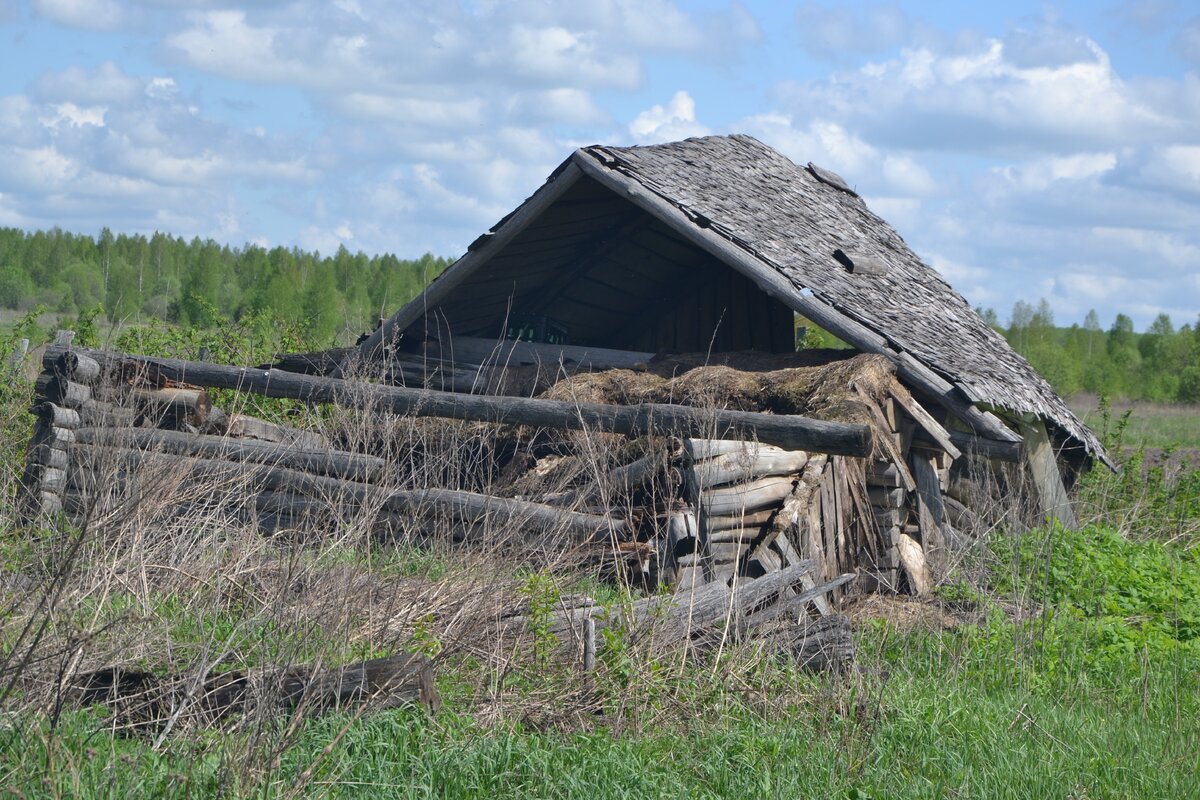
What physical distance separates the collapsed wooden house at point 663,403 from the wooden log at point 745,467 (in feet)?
0.08

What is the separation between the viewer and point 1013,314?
8694cm

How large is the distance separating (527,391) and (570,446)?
1929 millimetres

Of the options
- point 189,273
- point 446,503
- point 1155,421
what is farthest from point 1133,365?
point 446,503

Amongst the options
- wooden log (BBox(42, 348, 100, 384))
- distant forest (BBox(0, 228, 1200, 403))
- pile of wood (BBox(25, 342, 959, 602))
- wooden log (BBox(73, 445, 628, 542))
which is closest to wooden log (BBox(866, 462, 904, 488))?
pile of wood (BBox(25, 342, 959, 602))

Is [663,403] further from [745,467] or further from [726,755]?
[726,755]

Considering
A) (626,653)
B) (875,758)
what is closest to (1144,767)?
(875,758)

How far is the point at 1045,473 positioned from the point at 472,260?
634 centimetres

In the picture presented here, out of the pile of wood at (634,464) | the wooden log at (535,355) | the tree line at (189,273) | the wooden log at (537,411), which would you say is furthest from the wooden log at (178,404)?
the tree line at (189,273)

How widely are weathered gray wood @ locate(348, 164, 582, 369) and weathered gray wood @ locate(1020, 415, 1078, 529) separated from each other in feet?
16.8

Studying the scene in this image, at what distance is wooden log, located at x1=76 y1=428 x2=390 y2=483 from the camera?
8.32 metres

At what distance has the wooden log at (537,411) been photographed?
7.83 meters

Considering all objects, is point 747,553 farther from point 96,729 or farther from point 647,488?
point 96,729

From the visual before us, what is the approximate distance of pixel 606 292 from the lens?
14.5 meters

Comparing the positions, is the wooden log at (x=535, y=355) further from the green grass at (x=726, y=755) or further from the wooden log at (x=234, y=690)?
the wooden log at (x=234, y=690)
